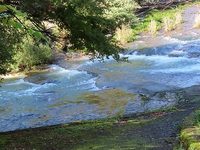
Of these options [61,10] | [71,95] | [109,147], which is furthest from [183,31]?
[109,147]

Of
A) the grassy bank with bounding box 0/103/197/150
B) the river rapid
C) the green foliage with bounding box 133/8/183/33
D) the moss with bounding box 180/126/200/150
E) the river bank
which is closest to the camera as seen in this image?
the moss with bounding box 180/126/200/150

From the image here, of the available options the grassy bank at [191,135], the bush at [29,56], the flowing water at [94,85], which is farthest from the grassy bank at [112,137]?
the bush at [29,56]

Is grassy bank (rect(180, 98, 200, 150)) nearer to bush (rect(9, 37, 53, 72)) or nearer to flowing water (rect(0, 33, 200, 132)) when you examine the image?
flowing water (rect(0, 33, 200, 132))

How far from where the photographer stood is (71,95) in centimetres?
1286

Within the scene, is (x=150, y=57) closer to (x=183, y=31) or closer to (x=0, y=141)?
(x=183, y=31)

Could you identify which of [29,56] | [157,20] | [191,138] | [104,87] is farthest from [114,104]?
[157,20]

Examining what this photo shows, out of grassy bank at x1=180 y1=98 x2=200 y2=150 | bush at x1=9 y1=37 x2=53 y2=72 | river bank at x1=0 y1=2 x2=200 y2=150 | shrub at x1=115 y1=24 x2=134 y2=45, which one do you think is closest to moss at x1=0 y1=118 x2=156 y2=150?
river bank at x1=0 y1=2 x2=200 y2=150

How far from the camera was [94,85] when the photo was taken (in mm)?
14070

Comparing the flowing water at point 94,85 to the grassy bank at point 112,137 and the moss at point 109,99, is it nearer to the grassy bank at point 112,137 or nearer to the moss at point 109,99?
the moss at point 109,99

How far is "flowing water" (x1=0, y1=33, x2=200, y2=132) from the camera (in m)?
10.6

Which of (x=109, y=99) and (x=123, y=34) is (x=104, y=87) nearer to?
(x=109, y=99)

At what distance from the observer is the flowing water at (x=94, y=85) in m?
10.6

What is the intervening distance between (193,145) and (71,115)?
6.49 m

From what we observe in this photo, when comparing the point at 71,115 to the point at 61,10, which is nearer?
the point at 61,10
